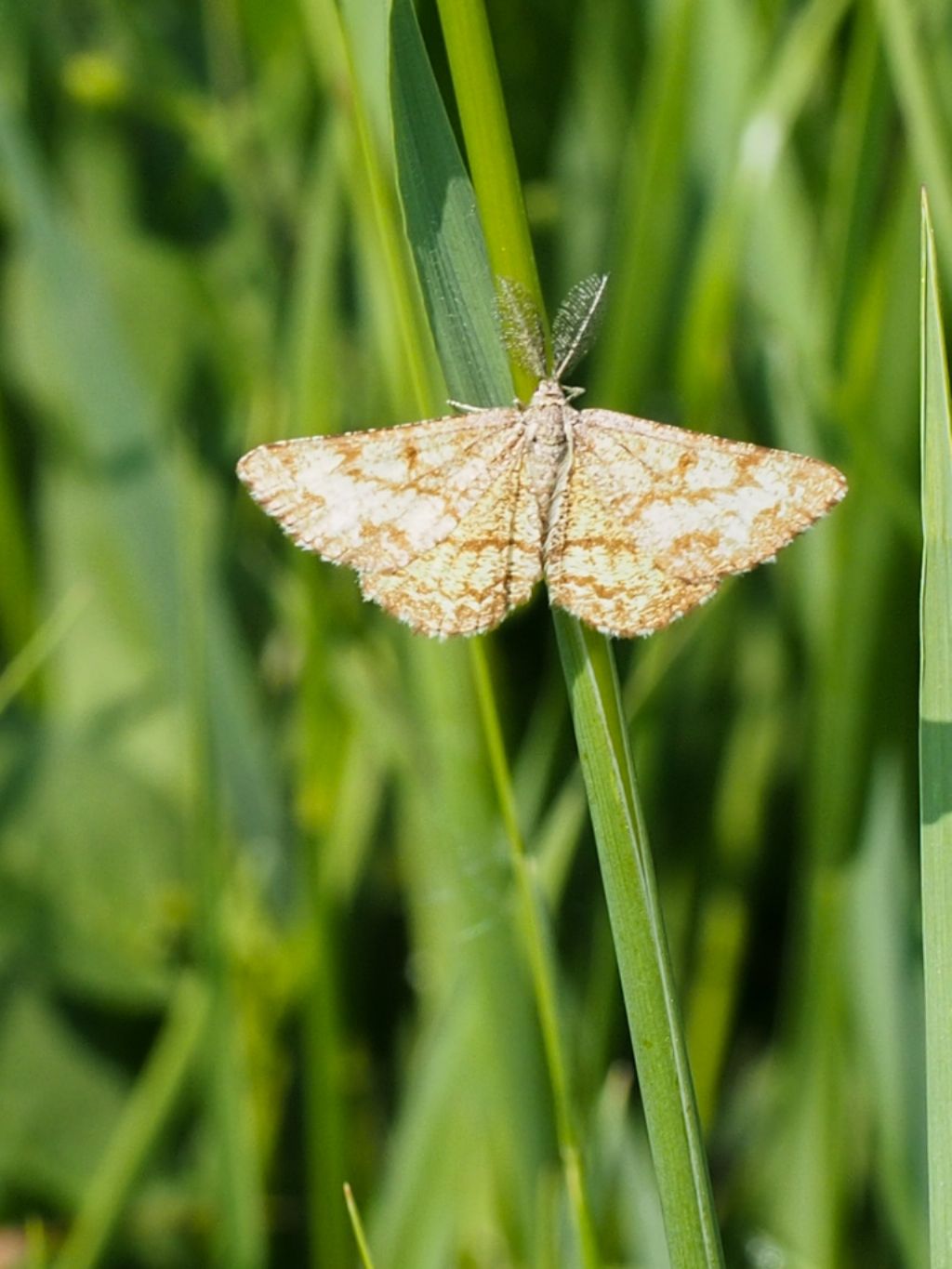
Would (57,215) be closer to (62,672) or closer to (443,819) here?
(62,672)

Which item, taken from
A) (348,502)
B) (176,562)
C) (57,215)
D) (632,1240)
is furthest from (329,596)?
(632,1240)

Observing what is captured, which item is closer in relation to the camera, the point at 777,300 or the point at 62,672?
the point at 777,300

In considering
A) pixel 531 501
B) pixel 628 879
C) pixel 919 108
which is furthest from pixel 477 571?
pixel 919 108

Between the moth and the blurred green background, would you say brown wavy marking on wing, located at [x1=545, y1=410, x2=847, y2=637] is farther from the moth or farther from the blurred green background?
the blurred green background

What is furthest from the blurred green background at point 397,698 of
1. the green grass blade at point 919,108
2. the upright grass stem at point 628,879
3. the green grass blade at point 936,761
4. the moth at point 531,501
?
the green grass blade at point 936,761

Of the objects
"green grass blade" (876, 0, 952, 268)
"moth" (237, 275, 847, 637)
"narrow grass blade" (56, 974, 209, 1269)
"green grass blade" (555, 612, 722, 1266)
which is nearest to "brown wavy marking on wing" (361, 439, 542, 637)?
"moth" (237, 275, 847, 637)

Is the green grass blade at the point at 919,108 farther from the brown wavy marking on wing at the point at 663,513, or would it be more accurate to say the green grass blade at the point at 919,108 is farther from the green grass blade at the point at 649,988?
the green grass blade at the point at 649,988
